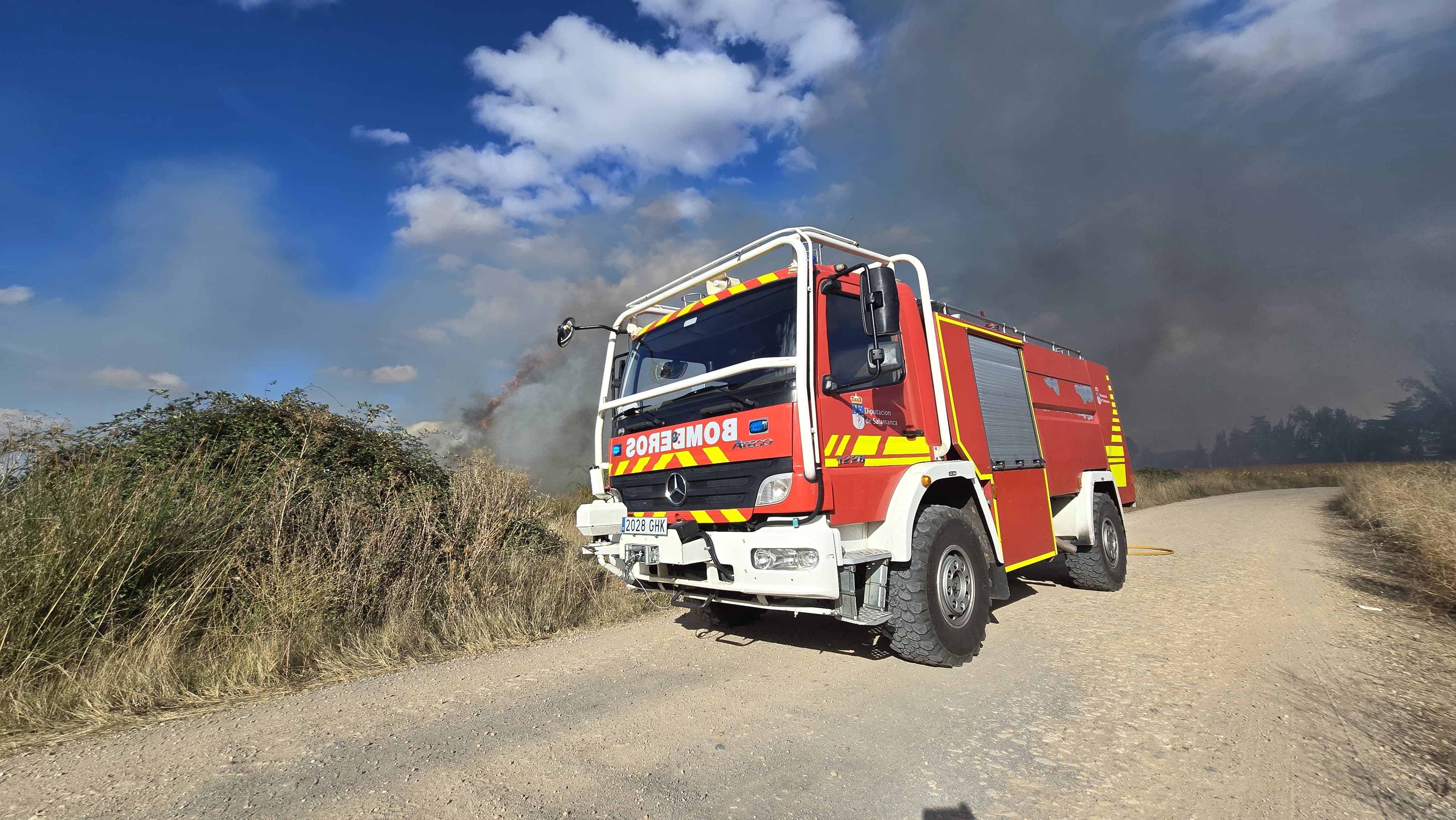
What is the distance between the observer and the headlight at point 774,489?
371 cm

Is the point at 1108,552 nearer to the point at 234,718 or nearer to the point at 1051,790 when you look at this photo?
the point at 1051,790

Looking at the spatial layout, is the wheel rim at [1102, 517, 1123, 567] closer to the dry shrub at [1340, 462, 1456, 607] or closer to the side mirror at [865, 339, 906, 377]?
the dry shrub at [1340, 462, 1456, 607]

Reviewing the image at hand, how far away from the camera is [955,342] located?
17.4 feet

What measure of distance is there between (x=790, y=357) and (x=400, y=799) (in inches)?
115

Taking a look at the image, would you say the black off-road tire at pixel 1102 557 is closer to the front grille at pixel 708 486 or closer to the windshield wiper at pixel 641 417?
the front grille at pixel 708 486

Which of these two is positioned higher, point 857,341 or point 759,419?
point 857,341

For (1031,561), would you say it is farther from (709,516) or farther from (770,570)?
(709,516)

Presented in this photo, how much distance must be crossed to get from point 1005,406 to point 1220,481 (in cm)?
3364

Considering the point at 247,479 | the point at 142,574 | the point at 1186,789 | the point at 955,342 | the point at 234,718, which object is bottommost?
the point at 1186,789

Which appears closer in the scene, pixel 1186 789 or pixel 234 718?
pixel 1186 789

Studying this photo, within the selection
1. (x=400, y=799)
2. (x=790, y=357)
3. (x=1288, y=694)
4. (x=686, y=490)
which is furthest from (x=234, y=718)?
(x=1288, y=694)

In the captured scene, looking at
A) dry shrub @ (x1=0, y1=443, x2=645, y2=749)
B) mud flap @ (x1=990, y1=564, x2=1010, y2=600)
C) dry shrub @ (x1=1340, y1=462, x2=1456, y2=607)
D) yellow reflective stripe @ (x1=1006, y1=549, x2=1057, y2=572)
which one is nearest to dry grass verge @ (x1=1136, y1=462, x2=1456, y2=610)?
dry shrub @ (x1=1340, y1=462, x2=1456, y2=607)

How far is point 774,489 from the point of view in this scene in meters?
3.77

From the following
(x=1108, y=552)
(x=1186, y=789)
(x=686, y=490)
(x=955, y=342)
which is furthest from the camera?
(x=1108, y=552)
